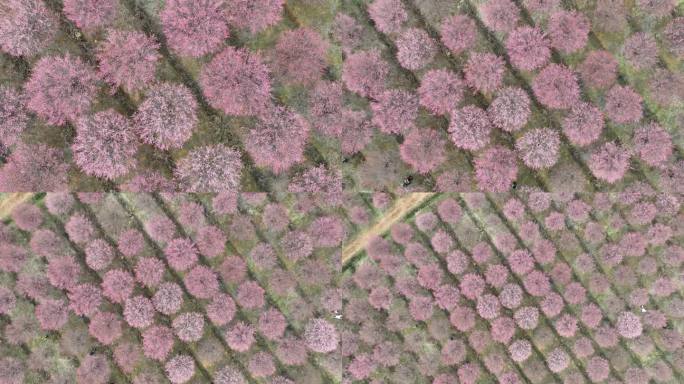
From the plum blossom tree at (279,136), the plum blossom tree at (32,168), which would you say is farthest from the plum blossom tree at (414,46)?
the plum blossom tree at (32,168)

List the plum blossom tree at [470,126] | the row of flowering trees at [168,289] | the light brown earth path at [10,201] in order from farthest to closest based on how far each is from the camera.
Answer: the row of flowering trees at [168,289], the plum blossom tree at [470,126], the light brown earth path at [10,201]

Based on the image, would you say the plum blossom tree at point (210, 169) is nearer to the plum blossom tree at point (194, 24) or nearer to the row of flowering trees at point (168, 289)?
the row of flowering trees at point (168, 289)

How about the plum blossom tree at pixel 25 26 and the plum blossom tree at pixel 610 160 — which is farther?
the plum blossom tree at pixel 610 160

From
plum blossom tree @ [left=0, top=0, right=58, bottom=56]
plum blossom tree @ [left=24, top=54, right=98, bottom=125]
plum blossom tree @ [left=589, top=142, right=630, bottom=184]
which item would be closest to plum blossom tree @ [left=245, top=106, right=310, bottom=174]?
plum blossom tree @ [left=24, top=54, right=98, bottom=125]

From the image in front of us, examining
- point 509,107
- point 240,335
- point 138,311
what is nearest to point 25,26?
point 138,311

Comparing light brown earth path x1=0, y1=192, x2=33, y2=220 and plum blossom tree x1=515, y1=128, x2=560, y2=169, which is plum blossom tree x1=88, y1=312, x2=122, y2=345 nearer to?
light brown earth path x1=0, y1=192, x2=33, y2=220

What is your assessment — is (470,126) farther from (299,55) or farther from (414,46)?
(299,55)

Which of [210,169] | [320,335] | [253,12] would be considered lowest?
[320,335]
